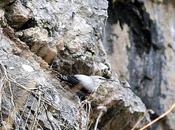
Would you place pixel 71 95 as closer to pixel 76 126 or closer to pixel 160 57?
pixel 76 126

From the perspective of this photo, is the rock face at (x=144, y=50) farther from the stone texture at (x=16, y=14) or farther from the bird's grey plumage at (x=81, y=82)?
the stone texture at (x=16, y=14)

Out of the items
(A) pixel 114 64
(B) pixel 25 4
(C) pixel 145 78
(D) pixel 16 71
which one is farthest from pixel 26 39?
(C) pixel 145 78

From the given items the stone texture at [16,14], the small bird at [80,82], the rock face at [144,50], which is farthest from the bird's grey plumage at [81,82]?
the rock face at [144,50]

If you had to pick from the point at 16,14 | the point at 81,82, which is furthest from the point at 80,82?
the point at 16,14

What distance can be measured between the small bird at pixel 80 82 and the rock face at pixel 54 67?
0.10 feet

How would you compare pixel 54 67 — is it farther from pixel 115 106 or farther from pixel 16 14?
pixel 115 106

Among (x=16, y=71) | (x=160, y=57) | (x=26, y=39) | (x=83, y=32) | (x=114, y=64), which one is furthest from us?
(x=160, y=57)

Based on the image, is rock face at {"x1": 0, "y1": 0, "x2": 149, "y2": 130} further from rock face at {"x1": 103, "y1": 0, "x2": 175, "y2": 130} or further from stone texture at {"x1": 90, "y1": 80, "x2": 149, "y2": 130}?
rock face at {"x1": 103, "y1": 0, "x2": 175, "y2": 130}

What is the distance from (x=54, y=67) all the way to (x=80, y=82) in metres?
0.15

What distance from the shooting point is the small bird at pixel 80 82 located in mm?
2607

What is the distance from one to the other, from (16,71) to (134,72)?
7.30ft

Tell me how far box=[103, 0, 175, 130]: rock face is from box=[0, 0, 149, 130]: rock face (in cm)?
110

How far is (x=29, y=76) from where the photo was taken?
7.55 ft

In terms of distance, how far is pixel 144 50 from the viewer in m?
4.57
